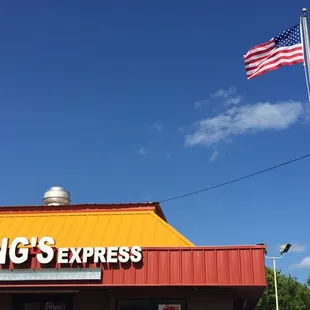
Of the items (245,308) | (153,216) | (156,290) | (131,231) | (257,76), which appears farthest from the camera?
(245,308)

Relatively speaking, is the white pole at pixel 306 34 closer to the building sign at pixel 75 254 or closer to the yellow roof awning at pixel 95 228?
the yellow roof awning at pixel 95 228

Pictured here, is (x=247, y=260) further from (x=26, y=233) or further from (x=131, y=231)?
(x=26, y=233)

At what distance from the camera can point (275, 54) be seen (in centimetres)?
1466

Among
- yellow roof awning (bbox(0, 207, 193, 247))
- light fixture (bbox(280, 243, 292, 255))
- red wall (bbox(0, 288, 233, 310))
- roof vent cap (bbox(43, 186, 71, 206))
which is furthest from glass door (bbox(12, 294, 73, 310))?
light fixture (bbox(280, 243, 292, 255))

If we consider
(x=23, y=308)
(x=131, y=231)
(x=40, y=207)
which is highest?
(x=40, y=207)

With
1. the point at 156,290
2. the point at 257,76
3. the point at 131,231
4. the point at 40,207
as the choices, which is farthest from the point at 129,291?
the point at 257,76

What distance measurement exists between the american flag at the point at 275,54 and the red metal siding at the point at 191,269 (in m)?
5.44

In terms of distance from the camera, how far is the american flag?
14.4 m

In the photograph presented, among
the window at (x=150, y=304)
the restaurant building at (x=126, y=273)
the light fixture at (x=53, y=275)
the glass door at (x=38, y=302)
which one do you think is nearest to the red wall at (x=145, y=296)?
the restaurant building at (x=126, y=273)

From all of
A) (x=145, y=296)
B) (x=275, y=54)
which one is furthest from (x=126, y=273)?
(x=275, y=54)

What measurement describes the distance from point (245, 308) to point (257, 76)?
12.4 metres

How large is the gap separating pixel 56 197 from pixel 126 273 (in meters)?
8.95

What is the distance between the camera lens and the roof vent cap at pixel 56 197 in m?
23.0

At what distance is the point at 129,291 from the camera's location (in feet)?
53.1
